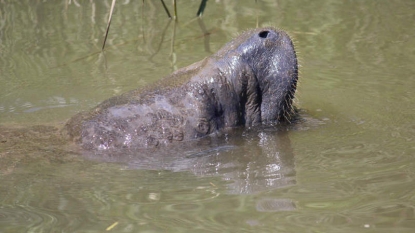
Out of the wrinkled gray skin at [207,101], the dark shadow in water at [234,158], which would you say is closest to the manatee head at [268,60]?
the wrinkled gray skin at [207,101]

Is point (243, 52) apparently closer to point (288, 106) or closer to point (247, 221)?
point (288, 106)

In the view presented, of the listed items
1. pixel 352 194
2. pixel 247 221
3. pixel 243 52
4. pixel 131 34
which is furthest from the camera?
pixel 131 34

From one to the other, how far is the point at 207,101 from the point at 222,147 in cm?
45

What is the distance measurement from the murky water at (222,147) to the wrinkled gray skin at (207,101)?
0.14 metres

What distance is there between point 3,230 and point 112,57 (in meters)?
5.53

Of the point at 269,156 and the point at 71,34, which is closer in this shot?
the point at 269,156

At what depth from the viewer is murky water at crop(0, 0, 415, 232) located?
4875 mm

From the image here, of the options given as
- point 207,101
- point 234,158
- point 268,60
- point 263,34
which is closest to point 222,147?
point 234,158

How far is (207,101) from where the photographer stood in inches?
240

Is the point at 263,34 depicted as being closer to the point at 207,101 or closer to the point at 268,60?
the point at 268,60

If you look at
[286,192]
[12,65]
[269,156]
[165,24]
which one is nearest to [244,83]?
[269,156]

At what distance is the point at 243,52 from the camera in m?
6.25

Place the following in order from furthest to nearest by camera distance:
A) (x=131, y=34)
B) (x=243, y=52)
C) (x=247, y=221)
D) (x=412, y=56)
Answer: (x=131, y=34), (x=412, y=56), (x=243, y=52), (x=247, y=221)

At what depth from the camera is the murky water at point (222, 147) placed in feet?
16.0
